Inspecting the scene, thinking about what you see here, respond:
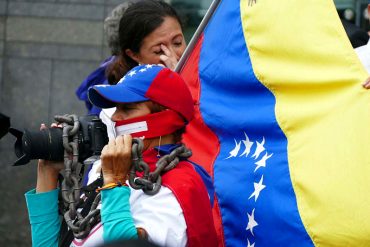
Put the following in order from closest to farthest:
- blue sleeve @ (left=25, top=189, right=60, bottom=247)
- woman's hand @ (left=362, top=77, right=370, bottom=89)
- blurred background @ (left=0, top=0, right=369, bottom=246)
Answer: woman's hand @ (left=362, top=77, right=370, bottom=89) → blue sleeve @ (left=25, top=189, right=60, bottom=247) → blurred background @ (left=0, top=0, right=369, bottom=246)

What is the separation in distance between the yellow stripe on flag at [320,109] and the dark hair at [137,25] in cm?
57

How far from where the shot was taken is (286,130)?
3.12m

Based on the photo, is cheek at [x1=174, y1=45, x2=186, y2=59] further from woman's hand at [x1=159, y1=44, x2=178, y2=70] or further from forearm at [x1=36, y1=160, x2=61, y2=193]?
forearm at [x1=36, y1=160, x2=61, y2=193]

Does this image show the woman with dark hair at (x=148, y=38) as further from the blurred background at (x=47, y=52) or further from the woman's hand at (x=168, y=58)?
the blurred background at (x=47, y=52)

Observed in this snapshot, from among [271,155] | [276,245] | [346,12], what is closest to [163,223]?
[276,245]

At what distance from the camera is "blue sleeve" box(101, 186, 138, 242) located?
2.60 m

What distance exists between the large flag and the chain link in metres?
0.36

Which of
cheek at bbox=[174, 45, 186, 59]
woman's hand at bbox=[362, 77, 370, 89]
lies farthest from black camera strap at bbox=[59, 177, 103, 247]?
cheek at bbox=[174, 45, 186, 59]

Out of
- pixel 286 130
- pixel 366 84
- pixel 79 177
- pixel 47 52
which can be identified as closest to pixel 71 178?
pixel 79 177

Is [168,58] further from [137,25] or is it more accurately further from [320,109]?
[320,109]

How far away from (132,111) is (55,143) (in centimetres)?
26

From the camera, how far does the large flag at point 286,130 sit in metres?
2.76

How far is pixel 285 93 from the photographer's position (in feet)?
10.6

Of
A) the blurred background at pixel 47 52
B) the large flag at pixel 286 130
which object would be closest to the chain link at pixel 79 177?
the large flag at pixel 286 130
